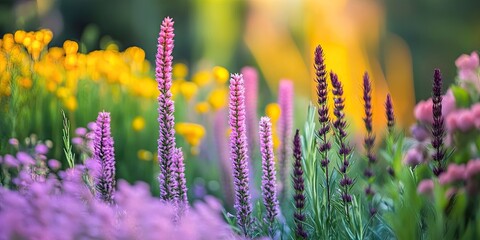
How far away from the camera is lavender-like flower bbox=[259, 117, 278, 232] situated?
196 centimetres

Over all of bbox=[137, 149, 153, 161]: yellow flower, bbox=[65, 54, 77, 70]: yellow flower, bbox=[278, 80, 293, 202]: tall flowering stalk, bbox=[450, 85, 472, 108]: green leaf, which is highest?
bbox=[65, 54, 77, 70]: yellow flower

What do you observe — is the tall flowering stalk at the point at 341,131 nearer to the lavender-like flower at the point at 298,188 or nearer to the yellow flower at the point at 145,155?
the lavender-like flower at the point at 298,188

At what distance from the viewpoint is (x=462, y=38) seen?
897cm

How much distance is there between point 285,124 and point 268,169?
3.00 feet

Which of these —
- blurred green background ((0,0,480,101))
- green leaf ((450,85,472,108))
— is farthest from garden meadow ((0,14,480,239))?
blurred green background ((0,0,480,101))

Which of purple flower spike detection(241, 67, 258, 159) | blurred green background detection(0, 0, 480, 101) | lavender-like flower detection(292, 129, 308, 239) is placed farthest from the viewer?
blurred green background detection(0, 0, 480, 101)

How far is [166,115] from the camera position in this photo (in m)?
2.01

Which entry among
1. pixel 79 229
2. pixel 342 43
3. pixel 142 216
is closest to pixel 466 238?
pixel 142 216

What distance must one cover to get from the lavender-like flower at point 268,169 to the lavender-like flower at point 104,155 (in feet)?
1.44

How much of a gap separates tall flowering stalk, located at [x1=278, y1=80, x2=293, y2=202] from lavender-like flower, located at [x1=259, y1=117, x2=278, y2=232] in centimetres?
82

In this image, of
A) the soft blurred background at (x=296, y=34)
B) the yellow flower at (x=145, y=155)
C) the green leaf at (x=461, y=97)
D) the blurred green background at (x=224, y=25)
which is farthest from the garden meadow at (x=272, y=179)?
the blurred green background at (x=224, y=25)

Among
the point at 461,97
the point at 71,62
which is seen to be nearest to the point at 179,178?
the point at 461,97

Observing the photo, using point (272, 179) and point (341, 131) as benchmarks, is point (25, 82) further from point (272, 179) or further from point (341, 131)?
point (341, 131)

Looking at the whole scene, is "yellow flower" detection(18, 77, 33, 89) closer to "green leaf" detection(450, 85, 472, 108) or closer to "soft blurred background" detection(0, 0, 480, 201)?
"green leaf" detection(450, 85, 472, 108)
